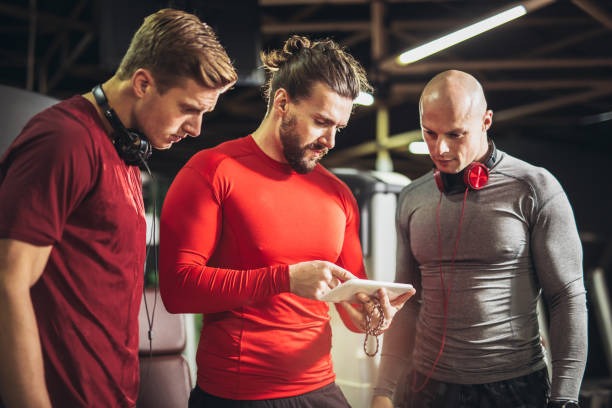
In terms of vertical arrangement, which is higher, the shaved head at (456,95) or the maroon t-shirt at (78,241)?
the shaved head at (456,95)

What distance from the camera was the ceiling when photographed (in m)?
5.91

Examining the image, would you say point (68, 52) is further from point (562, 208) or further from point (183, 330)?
point (562, 208)

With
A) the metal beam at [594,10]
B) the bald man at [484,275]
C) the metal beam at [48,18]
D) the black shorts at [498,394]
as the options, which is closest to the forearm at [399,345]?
the bald man at [484,275]

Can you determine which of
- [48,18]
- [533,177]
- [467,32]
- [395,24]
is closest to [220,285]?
[533,177]

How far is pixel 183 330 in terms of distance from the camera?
8.25 feet

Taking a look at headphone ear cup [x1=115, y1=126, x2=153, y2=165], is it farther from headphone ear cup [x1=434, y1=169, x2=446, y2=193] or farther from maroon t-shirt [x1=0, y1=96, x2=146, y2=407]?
headphone ear cup [x1=434, y1=169, x2=446, y2=193]

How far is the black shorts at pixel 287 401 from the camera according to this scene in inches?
53.7

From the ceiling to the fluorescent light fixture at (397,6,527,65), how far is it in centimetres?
9

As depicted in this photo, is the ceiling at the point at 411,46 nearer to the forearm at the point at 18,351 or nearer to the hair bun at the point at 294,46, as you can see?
the hair bun at the point at 294,46

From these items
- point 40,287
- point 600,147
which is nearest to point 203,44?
point 40,287

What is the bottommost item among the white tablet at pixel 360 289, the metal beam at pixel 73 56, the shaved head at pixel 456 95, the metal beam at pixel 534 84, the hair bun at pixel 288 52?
the white tablet at pixel 360 289

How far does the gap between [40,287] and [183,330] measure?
159 cm

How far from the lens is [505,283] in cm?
158

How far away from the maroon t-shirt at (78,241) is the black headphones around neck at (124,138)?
1.2 inches
